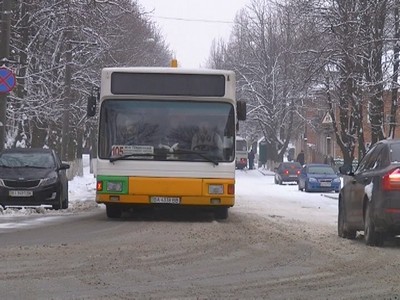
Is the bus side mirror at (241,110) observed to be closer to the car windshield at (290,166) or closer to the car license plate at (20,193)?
the car license plate at (20,193)

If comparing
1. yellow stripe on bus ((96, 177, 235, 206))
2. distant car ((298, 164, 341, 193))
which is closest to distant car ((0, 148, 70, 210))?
yellow stripe on bus ((96, 177, 235, 206))

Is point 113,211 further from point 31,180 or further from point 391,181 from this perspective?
point 391,181

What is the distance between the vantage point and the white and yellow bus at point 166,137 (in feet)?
56.7

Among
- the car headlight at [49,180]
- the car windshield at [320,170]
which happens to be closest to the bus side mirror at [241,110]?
the car headlight at [49,180]

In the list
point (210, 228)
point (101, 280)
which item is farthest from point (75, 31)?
point (101, 280)

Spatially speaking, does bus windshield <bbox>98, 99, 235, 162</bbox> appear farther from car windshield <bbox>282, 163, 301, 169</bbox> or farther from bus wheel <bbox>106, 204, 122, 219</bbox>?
car windshield <bbox>282, 163, 301, 169</bbox>

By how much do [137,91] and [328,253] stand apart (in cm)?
640

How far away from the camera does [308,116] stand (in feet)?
256

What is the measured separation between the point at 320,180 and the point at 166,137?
24957mm

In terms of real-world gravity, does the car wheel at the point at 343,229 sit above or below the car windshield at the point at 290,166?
above

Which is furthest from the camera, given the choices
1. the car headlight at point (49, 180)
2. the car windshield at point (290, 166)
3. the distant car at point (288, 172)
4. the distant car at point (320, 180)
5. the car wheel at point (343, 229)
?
the car windshield at point (290, 166)

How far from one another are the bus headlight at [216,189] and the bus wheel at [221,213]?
1.19m

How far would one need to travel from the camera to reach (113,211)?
1873 centimetres

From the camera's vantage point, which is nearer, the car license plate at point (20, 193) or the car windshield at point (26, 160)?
the car license plate at point (20, 193)
